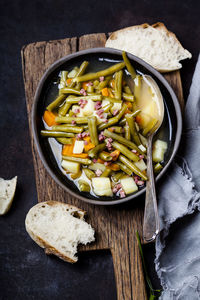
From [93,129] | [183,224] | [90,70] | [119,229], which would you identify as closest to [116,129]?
[93,129]

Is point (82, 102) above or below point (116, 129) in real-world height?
above

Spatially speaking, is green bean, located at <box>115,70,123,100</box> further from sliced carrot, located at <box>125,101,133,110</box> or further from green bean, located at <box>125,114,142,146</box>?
green bean, located at <box>125,114,142,146</box>

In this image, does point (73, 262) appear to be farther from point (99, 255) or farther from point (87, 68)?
point (87, 68)

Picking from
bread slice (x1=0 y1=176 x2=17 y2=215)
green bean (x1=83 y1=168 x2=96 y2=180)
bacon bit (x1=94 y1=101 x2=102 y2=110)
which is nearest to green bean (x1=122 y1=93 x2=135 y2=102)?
bacon bit (x1=94 y1=101 x2=102 y2=110)

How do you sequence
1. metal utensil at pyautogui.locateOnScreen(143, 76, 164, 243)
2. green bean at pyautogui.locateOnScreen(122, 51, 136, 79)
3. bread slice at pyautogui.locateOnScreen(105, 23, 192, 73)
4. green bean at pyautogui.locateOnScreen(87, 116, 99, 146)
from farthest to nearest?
bread slice at pyautogui.locateOnScreen(105, 23, 192, 73)
green bean at pyautogui.locateOnScreen(122, 51, 136, 79)
green bean at pyautogui.locateOnScreen(87, 116, 99, 146)
metal utensil at pyautogui.locateOnScreen(143, 76, 164, 243)

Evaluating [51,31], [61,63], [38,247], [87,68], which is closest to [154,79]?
[87,68]

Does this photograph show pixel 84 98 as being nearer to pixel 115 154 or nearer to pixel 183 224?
pixel 115 154

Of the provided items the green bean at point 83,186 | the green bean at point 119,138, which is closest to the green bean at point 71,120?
the green bean at point 119,138
